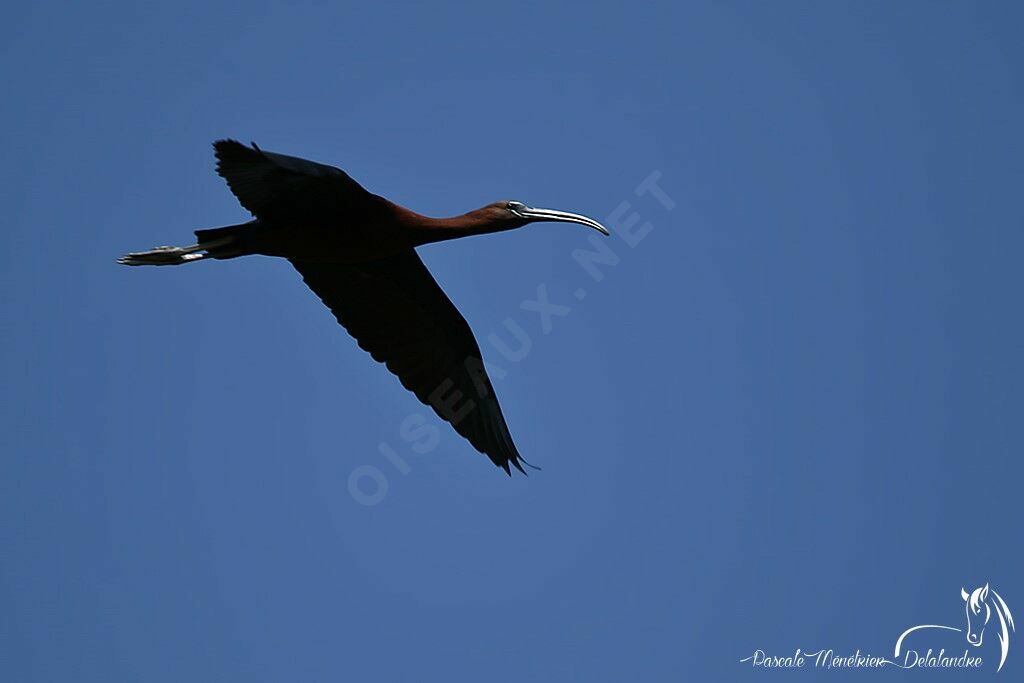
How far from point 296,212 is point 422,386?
3191mm

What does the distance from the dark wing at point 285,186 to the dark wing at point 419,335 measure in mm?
1758

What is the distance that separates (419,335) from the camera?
50.2 ft

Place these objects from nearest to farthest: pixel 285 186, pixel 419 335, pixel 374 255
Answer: pixel 285 186 < pixel 374 255 < pixel 419 335

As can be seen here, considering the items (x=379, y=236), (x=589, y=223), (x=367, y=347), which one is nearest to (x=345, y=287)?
(x=367, y=347)

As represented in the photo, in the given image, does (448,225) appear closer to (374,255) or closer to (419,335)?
(374,255)

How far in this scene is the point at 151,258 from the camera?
13180mm

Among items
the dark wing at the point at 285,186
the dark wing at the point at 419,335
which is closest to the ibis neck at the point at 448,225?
the dark wing at the point at 285,186

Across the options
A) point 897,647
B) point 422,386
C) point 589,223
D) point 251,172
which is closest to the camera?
point 251,172

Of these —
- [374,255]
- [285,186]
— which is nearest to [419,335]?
[374,255]

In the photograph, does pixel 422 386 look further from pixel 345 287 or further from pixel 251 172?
pixel 251 172

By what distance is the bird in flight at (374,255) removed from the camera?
1249 centimetres

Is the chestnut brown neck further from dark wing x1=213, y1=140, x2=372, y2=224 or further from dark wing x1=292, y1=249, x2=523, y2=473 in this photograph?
dark wing x1=292, y1=249, x2=523, y2=473

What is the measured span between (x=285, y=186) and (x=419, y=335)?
10.8ft

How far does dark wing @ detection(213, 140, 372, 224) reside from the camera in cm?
1173
